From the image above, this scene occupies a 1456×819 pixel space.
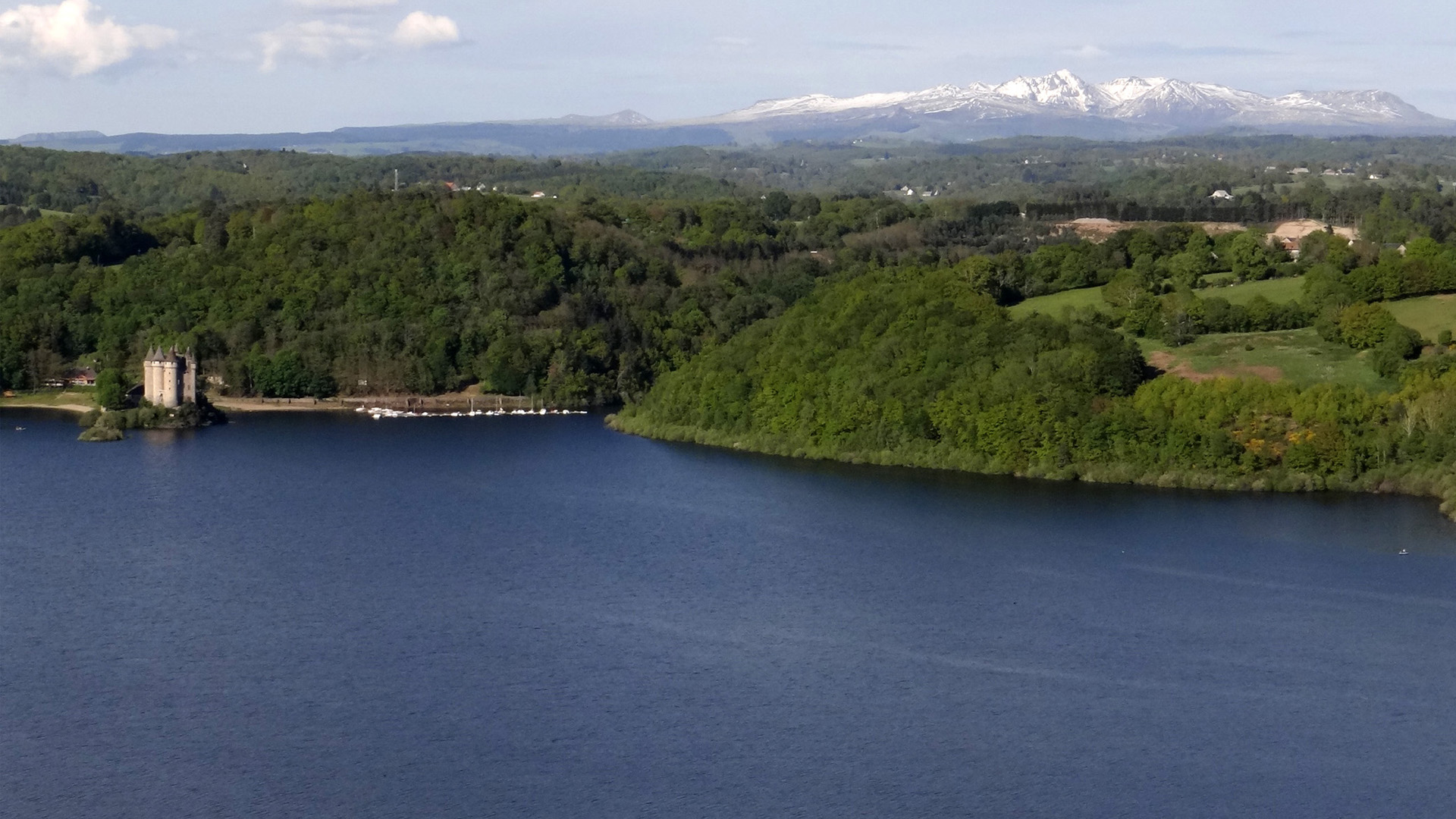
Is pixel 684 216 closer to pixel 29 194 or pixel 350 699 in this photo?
pixel 29 194

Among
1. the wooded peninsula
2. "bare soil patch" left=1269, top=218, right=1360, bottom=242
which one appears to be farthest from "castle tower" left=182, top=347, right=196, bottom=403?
"bare soil patch" left=1269, top=218, right=1360, bottom=242

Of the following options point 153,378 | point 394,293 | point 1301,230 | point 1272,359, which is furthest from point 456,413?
point 1301,230

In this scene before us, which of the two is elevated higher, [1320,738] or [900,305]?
[900,305]

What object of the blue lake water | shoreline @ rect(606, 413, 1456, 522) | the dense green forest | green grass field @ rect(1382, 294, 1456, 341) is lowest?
the blue lake water

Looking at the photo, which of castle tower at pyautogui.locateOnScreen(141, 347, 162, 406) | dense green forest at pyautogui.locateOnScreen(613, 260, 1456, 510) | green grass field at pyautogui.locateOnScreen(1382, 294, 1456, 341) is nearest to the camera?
dense green forest at pyautogui.locateOnScreen(613, 260, 1456, 510)

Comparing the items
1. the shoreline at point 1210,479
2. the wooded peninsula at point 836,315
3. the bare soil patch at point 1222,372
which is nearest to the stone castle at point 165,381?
the wooded peninsula at point 836,315

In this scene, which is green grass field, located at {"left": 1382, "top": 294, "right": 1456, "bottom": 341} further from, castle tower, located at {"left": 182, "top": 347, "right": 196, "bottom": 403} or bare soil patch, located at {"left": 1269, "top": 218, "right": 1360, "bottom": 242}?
castle tower, located at {"left": 182, "top": 347, "right": 196, "bottom": 403}

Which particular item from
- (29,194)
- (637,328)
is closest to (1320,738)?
(637,328)
